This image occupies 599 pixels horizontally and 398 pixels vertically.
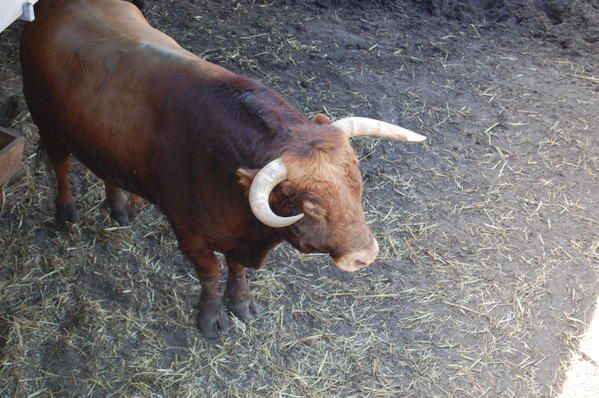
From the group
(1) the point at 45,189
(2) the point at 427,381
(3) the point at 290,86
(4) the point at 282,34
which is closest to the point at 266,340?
(2) the point at 427,381

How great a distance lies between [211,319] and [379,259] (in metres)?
1.30

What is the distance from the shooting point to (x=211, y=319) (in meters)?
4.59

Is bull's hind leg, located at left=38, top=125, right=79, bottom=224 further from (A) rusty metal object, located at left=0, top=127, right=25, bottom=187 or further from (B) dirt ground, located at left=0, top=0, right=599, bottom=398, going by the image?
(A) rusty metal object, located at left=0, top=127, right=25, bottom=187

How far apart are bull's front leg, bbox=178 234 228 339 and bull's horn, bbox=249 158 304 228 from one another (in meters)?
1.00

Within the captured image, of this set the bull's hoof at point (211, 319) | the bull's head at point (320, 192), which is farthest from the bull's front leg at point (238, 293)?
the bull's head at point (320, 192)

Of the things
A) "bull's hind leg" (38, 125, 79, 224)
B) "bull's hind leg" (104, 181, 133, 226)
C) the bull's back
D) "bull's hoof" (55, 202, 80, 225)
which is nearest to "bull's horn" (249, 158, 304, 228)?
the bull's back

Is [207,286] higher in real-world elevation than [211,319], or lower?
higher

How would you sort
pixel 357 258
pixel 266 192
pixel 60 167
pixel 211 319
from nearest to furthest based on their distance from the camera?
1. pixel 266 192
2. pixel 357 258
3. pixel 211 319
4. pixel 60 167

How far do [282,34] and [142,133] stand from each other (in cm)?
328

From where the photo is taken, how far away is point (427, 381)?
4.42 m

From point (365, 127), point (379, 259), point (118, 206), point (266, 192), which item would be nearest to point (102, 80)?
point (118, 206)

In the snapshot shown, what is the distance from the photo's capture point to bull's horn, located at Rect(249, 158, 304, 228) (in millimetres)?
3211

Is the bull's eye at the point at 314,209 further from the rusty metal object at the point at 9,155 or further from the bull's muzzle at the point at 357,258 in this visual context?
the rusty metal object at the point at 9,155

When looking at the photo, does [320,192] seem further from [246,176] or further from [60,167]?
[60,167]
